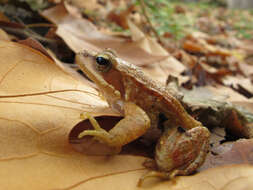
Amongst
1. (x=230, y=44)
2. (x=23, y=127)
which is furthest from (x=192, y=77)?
(x=230, y=44)

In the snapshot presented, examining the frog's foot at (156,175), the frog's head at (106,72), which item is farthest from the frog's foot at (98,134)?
the frog's head at (106,72)

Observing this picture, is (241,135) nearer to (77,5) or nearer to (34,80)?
(34,80)

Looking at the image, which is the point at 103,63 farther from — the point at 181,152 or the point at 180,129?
the point at 181,152

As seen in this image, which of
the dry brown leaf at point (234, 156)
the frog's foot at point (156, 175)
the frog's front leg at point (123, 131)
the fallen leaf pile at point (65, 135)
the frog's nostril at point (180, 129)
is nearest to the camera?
the fallen leaf pile at point (65, 135)

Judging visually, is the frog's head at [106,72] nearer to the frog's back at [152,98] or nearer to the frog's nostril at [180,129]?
the frog's back at [152,98]

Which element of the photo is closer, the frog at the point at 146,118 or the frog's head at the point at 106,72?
the frog at the point at 146,118

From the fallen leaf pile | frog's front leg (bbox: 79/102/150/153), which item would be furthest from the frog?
the fallen leaf pile

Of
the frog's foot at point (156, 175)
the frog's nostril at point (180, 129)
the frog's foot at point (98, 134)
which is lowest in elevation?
the frog's foot at point (156, 175)

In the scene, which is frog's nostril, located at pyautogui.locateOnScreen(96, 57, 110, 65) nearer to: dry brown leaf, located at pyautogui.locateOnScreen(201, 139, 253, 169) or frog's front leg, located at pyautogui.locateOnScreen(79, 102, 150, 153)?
frog's front leg, located at pyautogui.locateOnScreen(79, 102, 150, 153)
